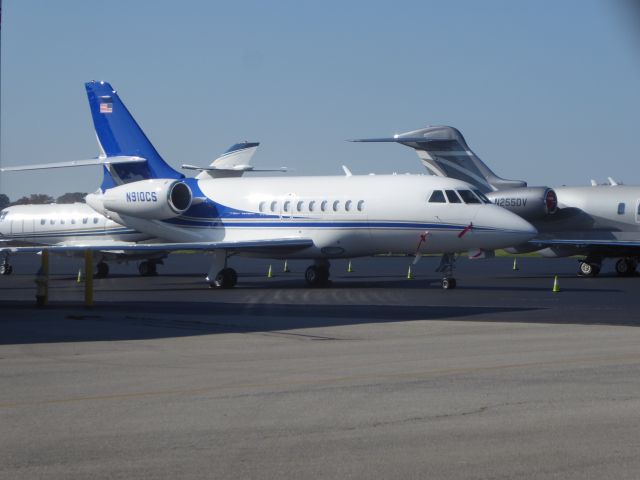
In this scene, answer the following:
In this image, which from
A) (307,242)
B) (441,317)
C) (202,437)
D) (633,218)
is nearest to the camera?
(202,437)

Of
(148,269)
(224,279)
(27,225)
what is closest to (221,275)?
(224,279)

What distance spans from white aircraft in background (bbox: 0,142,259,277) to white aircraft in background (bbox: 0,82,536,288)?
549cm

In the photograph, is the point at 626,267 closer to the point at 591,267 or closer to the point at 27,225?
the point at 591,267

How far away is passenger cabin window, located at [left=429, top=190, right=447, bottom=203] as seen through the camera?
29.2m

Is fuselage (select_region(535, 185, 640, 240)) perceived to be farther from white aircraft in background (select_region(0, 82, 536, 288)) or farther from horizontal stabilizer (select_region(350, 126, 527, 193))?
white aircraft in background (select_region(0, 82, 536, 288))

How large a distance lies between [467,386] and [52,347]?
251 inches

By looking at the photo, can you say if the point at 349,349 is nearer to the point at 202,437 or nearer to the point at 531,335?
the point at 531,335

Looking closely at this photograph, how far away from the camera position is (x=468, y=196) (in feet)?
95.5

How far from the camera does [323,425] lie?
28.2ft

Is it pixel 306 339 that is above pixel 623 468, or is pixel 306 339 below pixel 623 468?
below

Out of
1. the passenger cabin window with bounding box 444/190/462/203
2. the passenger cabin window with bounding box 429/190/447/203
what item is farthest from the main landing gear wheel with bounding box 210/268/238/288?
the passenger cabin window with bounding box 444/190/462/203

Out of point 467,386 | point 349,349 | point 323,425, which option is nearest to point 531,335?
point 349,349

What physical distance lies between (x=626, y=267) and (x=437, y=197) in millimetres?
12127

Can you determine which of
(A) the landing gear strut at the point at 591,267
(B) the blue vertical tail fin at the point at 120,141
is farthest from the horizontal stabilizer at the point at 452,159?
(B) the blue vertical tail fin at the point at 120,141
